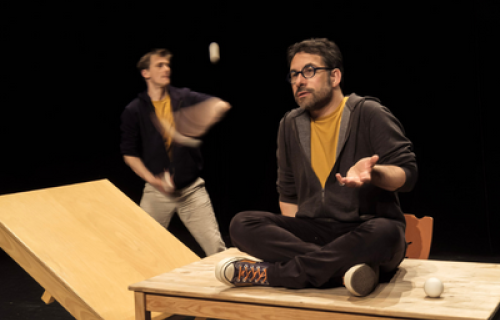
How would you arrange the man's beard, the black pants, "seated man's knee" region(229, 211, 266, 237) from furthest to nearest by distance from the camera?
the man's beard < "seated man's knee" region(229, 211, 266, 237) < the black pants

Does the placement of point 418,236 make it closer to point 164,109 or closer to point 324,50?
point 324,50

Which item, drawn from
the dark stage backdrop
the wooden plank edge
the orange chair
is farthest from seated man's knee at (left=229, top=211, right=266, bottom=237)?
the dark stage backdrop

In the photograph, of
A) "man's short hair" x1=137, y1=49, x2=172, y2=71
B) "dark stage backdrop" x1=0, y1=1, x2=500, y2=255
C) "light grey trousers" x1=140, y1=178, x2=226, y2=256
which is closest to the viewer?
"light grey trousers" x1=140, y1=178, x2=226, y2=256

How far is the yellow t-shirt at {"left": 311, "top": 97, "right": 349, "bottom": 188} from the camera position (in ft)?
8.11

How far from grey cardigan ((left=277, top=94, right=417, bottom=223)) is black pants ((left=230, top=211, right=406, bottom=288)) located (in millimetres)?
79

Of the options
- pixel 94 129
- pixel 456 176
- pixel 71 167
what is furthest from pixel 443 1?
pixel 71 167

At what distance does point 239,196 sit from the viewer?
214 inches

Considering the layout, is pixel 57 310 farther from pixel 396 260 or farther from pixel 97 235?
pixel 396 260

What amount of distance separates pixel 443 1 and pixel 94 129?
335 cm

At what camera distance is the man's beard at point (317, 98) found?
2502mm

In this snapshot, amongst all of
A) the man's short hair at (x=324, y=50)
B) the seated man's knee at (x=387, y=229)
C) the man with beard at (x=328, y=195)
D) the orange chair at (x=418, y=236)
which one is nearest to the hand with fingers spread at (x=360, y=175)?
the man with beard at (x=328, y=195)

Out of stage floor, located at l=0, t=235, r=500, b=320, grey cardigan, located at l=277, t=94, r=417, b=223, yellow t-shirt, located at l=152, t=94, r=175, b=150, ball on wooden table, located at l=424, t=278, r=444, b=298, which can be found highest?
yellow t-shirt, located at l=152, t=94, r=175, b=150

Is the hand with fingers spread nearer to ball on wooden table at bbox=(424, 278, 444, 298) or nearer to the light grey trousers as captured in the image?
ball on wooden table at bbox=(424, 278, 444, 298)

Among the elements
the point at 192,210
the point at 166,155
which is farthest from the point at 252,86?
the point at 192,210
